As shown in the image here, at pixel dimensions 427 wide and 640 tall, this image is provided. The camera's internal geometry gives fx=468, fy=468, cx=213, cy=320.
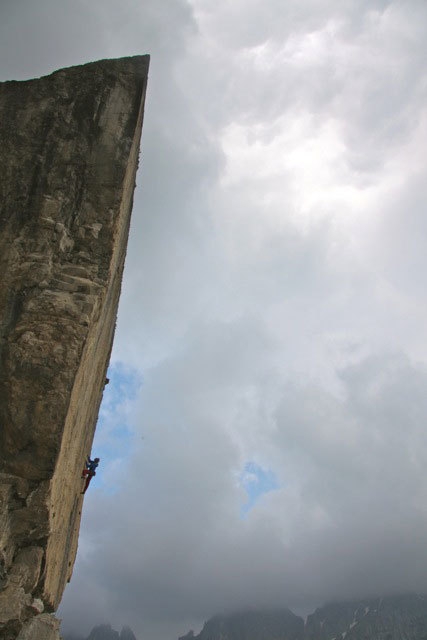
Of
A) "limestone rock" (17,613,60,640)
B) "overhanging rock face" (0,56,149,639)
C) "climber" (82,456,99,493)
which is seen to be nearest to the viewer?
"limestone rock" (17,613,60,640)

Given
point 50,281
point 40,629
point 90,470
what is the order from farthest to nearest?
point 90,470, point 50,281, point 40,629

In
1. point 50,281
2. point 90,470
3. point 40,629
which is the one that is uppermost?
point 50,281

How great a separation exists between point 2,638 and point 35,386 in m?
2.78

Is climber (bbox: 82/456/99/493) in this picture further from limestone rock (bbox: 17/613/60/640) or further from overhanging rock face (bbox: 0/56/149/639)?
limestone rock (bbox: 17/613/60/640)

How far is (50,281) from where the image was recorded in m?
6.92

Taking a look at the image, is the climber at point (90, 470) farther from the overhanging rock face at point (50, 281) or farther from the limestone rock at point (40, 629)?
the limestone rock at point (40, 629)

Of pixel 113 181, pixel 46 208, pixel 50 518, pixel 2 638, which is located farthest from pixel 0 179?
pixel 2 638

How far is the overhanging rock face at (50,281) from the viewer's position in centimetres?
589

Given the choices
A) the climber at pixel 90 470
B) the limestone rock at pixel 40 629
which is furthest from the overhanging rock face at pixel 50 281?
the climber at pixel 90 470

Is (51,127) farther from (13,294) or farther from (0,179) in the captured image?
(13,294)

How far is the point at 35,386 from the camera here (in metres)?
6.09

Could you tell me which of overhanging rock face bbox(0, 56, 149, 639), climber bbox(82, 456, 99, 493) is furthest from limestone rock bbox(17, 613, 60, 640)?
climber bbox(82, 456, 99, 493)

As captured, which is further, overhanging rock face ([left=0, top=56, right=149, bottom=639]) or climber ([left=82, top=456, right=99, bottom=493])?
climber ([left=82, top=456, right=99, bottom=493])

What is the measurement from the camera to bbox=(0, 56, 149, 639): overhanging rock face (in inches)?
232
